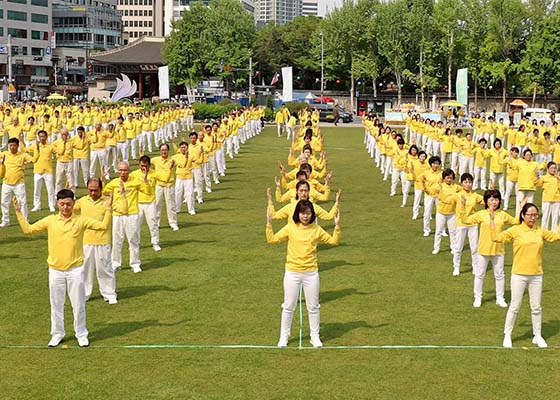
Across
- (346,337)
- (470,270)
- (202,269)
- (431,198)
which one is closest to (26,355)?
(346,337)

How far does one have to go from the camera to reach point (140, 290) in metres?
13.9

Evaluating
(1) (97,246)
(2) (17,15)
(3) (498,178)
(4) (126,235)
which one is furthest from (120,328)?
(2) (17,15)

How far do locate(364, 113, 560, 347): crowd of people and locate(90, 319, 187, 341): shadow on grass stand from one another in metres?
4.79

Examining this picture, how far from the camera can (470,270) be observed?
15.8 m

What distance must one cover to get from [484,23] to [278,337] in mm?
78466

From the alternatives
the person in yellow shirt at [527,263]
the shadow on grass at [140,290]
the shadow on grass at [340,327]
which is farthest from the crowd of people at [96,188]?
the person in yellow shirt at [527,263]

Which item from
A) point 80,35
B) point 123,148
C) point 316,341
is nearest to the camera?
point 316,341

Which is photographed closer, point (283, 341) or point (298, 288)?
point (298, 288)

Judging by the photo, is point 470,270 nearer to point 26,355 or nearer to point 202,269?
point 202,269

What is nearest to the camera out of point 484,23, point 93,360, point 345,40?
point 93,360

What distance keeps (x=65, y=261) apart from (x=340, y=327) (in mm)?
3961

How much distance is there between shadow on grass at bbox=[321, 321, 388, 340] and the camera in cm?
1152

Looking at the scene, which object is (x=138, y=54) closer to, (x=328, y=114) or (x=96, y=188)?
(x=328, y=114)

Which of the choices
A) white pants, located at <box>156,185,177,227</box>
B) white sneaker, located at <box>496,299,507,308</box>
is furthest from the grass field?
white pants, located at <box>156,185,177,227</box>
